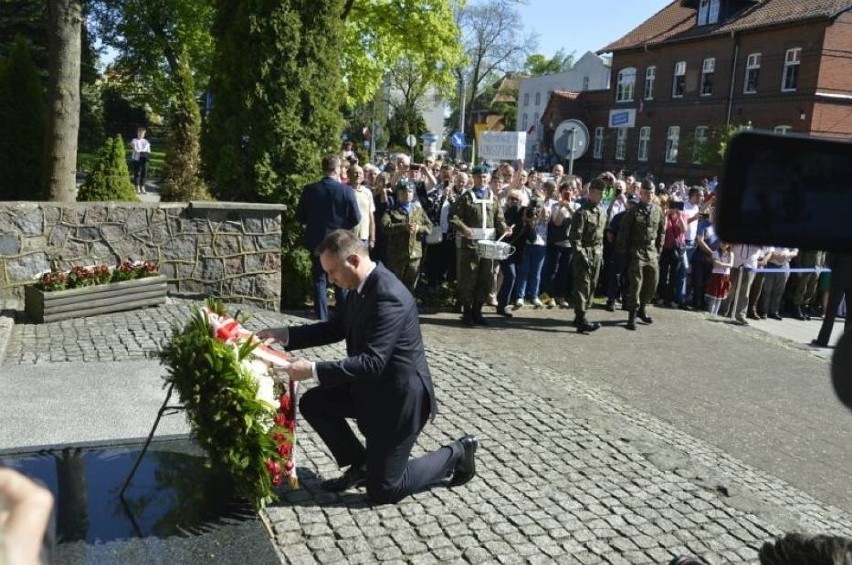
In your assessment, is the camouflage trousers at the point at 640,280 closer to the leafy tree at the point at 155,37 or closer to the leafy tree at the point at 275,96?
the leafy tree at the point at 275,96

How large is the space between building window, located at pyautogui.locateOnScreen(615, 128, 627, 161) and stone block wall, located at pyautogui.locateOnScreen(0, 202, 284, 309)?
43.0 metres

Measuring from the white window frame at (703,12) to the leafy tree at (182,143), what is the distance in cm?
3376

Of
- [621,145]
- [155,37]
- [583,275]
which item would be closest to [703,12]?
[621,145]

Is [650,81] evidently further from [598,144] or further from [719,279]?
[719,279]

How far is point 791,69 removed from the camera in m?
38.2

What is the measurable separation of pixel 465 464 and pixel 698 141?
131ft

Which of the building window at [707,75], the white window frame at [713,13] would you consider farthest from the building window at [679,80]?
the white window frame at [713,13]

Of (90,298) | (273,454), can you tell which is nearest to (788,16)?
(90,298)

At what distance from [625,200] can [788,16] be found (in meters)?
29.9

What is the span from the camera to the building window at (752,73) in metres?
40.3

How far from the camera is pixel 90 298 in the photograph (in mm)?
8883

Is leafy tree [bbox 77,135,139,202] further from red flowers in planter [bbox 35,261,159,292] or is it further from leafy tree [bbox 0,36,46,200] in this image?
red flowers in planter [bbox 35,261,159,292]

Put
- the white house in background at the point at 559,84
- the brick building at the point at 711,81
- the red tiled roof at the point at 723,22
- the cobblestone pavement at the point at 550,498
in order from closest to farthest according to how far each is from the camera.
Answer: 1. the cobblestone pavement at the point at 550,498
2. the brick building at the point at 711,81
3. the red tiled roof at the point at 723,22
4. the white house in background at the point at 559,84

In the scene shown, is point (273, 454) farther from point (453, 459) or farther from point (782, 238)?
point (782, 238)
